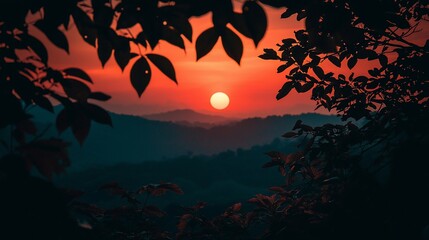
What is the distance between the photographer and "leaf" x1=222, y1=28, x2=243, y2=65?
→ 1.76 metres

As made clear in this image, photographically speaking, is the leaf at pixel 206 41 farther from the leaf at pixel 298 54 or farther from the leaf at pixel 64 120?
the leaf at pixel 298 54

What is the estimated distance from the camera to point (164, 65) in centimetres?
197

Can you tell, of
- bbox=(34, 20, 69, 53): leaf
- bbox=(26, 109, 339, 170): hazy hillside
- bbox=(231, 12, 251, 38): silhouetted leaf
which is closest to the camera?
bbox=(231, 12, 251, 38): silhouetted leaf

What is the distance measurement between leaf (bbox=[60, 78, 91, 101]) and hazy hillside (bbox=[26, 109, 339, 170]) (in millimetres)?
149462

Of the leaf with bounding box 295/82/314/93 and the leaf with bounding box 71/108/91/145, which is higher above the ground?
the leaf with bounding box 295/82/314/93

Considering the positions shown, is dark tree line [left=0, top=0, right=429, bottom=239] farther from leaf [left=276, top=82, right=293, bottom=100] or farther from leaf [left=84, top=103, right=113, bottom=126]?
leaf [left=276, top=82, right=293, bottom=100]

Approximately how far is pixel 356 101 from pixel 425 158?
2968 mm

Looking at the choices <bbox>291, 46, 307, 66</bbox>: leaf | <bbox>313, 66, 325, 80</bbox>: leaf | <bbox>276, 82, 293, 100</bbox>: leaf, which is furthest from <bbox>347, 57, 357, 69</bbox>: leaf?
<bbox>276, 82, 293, 100</bbox>: leaf

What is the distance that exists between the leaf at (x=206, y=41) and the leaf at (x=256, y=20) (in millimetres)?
241

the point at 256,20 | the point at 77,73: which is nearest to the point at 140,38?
the point at 77,73

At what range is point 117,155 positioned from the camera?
153125mm

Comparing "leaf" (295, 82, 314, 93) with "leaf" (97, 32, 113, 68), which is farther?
"leaf" (295, 82, 314, 93)

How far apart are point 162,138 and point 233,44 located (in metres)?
170

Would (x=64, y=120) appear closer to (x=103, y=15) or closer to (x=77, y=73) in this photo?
(x=77, y=73)
